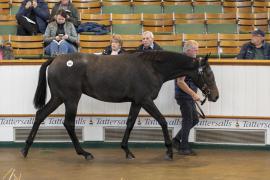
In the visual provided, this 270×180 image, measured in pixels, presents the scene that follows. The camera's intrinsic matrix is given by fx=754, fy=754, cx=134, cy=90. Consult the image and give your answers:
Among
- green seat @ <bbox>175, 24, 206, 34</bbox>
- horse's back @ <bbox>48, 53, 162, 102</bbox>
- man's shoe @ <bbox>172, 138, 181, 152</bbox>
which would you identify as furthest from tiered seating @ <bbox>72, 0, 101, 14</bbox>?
man's shoe @ <bbox>172, 138, 181, 152</bbox>

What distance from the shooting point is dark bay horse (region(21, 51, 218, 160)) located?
38.8 feet

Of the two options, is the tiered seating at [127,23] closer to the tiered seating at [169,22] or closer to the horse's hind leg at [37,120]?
the tiered seating at [169,22]

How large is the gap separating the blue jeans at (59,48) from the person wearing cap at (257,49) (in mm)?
3200

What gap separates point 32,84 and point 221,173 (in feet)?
12.9

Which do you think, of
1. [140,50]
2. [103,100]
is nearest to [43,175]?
[103,100]

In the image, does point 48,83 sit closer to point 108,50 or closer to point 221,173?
point 108,50

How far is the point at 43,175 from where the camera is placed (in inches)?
414

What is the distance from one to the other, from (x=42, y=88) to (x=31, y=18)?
410 cm

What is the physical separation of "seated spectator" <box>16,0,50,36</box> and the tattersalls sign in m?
3.23

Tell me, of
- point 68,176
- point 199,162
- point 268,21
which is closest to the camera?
point 68,176

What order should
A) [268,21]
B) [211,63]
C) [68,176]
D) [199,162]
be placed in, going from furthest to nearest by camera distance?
1. [268,21]
2. [211,63]
3. [199,162]
4. [68,176]

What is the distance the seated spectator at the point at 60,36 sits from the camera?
46.3ft

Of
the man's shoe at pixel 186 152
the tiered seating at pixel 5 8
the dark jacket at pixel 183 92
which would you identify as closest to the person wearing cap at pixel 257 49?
the dark jacket at pixel 183 92

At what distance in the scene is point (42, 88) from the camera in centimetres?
1210
